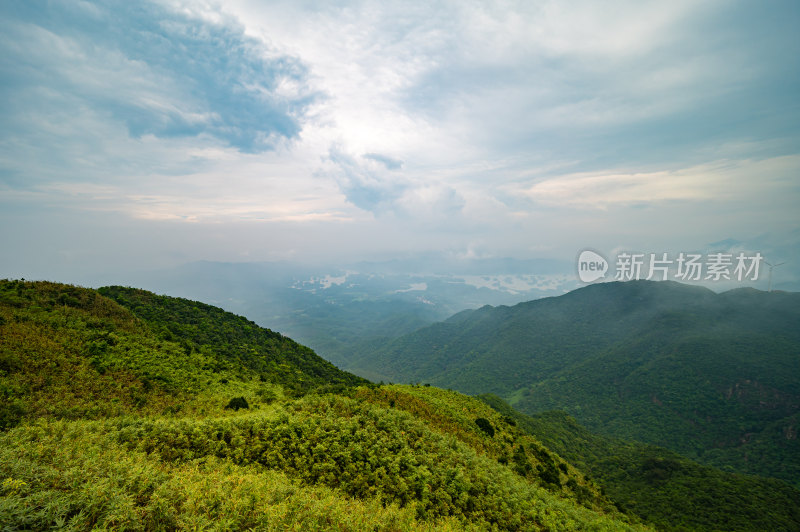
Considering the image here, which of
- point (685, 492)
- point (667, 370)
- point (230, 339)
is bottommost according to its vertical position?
point (685, 492)

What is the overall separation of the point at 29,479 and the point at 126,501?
2436 millimetres

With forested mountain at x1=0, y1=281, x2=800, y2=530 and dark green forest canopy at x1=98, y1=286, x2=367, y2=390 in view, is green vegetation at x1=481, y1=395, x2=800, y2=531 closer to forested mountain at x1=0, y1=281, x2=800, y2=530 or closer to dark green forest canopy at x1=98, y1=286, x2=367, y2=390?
forested mountain at x1=0, y1=281, x2=800, y2=530

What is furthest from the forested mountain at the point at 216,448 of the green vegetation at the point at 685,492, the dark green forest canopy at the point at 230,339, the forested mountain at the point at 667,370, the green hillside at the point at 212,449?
the forested mountain at the point at 667,370

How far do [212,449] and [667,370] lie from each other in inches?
5943

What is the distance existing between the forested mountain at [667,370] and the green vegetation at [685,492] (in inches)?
1669

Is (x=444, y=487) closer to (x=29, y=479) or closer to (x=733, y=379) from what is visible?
(x=29, y=479)

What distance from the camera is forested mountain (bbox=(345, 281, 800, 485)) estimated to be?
8481 centimetres

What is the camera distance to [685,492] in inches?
1635

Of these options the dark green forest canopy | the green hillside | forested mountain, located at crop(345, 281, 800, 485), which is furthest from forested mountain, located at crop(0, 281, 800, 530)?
forested mountain, located at crop(345, 281, 800, 485)

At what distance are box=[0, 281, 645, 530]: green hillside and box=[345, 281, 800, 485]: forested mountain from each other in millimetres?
100183

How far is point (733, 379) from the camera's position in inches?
3829

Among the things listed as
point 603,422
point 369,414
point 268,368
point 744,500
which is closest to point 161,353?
point 268,368

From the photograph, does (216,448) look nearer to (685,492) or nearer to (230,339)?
(230,339)

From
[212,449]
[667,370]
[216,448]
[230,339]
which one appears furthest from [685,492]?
[667,370]
